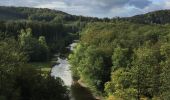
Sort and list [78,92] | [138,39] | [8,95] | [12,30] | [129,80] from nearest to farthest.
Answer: [8,95] < [129,80] < [78,92] < [138,39] < [12,30]

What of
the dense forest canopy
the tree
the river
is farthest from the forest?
the tree

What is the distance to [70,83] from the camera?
4719 inches

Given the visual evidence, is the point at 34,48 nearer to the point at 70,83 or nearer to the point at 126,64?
the point at 70,83

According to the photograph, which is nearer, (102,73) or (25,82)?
(25,82)

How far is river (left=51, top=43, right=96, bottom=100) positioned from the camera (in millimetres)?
101525

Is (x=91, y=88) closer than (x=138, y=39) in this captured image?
Yes

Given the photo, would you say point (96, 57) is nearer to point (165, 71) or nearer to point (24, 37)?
point (165, 71)

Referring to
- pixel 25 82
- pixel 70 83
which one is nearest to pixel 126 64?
pixel 70 83

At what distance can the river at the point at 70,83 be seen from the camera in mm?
101525

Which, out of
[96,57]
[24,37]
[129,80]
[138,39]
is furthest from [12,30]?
[129,80]

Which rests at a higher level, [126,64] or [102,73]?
[126,64]

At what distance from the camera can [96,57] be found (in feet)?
366

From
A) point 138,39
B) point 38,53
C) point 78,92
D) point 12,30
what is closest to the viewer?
point 78,92

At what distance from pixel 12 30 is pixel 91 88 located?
317 ft
